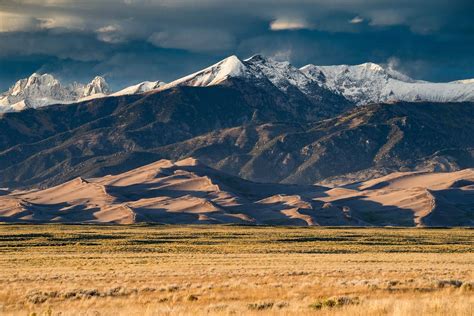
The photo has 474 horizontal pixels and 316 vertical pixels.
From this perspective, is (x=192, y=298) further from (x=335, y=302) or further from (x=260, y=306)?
(x=335, y=302)

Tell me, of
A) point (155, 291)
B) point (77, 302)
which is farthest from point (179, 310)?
point (155, 291)

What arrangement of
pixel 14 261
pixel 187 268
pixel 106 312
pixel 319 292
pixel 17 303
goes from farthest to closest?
pixel 14 261
pixel 187 268
pixel 319 292
pixel 17 303
pixel 106 312

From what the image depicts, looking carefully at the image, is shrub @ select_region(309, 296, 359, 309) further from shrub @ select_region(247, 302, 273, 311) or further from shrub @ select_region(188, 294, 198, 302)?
shrub @ select_region(188, 294, 198, 302)

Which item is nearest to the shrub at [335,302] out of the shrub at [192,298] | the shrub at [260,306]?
the shrub at [260,306]

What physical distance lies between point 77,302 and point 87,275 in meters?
17.9

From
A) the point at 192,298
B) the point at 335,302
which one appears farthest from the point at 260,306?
the point at 192,298

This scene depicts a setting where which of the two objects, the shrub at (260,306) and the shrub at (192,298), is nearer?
the shrub at (260,306)

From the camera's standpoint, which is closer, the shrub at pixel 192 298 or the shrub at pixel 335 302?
the shrub at pixel 335 302

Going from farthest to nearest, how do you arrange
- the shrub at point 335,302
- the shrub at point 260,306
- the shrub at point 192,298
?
the shrub at point 192,298, the shrub at point 260,306, the shrub at point 335,302

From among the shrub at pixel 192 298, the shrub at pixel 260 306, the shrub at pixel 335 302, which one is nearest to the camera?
the shrub at pixel 335 302

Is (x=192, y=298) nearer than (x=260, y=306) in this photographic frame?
No

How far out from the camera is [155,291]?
149 feet

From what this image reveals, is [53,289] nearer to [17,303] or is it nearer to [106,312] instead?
[17,303]

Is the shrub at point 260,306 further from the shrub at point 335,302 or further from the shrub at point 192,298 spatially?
the shrub at point 192,298
